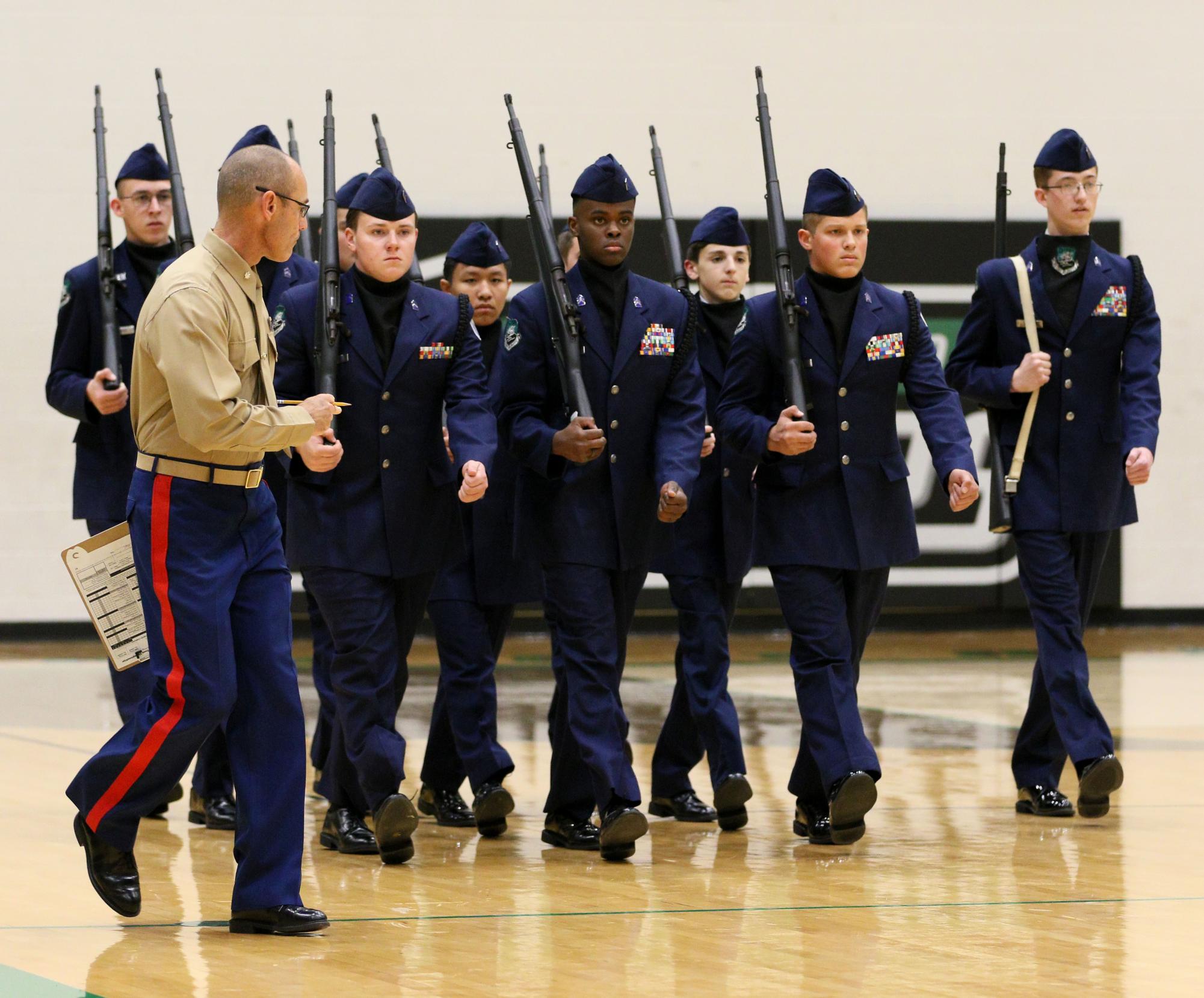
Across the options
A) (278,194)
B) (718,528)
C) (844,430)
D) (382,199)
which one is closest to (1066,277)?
(844,430)

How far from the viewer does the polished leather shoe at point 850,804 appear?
5.76m

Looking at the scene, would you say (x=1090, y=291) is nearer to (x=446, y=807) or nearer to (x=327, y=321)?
(x=327, y=321)

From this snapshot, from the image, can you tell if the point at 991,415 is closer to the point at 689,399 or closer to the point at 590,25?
the point at 689,399

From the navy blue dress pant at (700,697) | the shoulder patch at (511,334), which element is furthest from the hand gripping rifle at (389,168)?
the navy blue dress pant at (700,697)

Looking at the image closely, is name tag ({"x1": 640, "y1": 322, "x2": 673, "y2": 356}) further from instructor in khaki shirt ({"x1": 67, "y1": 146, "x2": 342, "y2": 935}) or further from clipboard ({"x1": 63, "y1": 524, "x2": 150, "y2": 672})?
clipboard ({"x1": 63, "y1": 524, "x2": 150, "y2": 672})

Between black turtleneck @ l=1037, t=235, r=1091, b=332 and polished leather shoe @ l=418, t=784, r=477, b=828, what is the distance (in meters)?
2.54

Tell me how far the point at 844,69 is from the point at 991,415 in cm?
607

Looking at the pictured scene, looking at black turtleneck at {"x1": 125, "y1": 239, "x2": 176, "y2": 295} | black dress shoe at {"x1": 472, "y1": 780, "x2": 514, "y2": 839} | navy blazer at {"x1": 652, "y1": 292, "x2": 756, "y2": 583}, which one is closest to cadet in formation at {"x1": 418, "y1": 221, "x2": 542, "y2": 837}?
black dress shoe at {"x1": 472, "y1": 780, "x2": 514, "y2": 839}

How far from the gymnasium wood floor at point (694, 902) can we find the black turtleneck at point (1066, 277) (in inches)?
65.2

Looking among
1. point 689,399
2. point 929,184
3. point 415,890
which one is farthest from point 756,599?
point 415,890

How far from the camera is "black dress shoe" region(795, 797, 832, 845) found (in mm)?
5969

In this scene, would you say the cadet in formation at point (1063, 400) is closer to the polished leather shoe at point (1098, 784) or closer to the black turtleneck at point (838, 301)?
the polished leather shoe at point (1098, 784)

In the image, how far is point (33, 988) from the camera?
4098 mm

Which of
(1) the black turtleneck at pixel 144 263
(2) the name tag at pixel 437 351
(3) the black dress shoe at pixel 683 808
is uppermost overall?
(1) the black turtleneck at pixel 144 263
